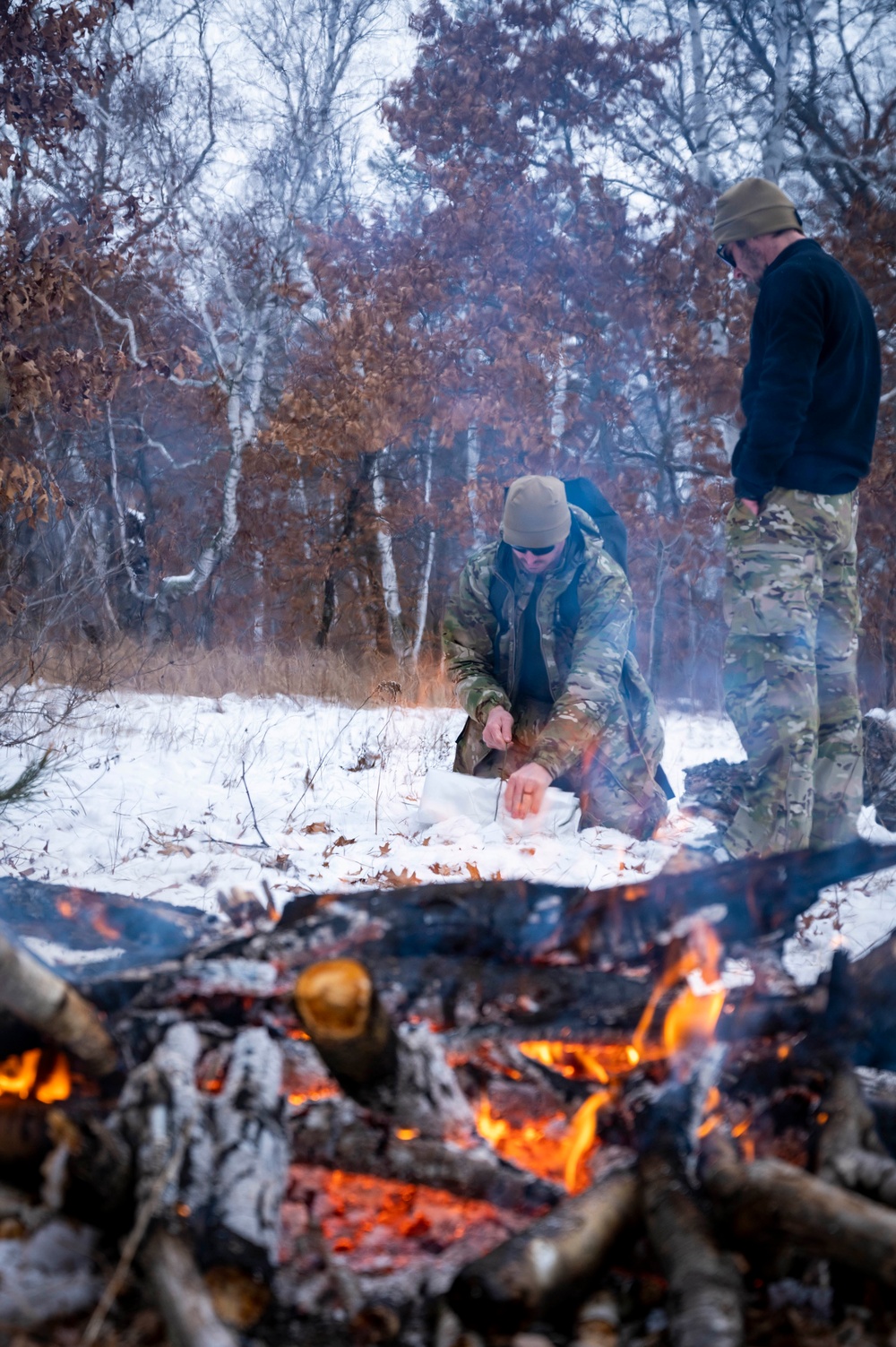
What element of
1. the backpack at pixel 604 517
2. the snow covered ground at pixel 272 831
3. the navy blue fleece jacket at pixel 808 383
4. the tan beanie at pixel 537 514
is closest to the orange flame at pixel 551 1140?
the snow covered ground at pixel 272 831

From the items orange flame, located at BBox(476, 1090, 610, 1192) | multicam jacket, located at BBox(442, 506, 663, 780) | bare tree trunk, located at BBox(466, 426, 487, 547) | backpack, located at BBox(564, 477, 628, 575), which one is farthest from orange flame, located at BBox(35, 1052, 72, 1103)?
bare tree trunk, located at BBox(466, 426, 487, 547)

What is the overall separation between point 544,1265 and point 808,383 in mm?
2943

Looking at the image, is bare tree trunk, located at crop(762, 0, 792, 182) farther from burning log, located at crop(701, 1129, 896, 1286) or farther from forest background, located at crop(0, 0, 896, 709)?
burning log, located at crop(701, 1129, 896, 1286)

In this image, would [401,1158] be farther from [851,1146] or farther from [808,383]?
[808,383]

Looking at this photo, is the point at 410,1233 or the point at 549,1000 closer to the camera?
the point at 410,1233

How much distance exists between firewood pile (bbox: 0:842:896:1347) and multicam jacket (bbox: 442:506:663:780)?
6.99ft

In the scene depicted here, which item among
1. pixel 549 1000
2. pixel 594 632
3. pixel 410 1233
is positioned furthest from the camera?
pixel 594 632

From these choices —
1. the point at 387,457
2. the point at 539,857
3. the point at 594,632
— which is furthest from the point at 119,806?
the point at 387,457

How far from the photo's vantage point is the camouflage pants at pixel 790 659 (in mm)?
3029

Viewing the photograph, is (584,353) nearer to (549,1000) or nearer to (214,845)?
(214,845)

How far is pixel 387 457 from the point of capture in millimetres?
15258

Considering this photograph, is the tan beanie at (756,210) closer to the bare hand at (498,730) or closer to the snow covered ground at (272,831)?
the bare hand at (498,730)

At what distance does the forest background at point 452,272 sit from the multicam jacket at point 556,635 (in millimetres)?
6092

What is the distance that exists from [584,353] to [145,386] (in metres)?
8.51
